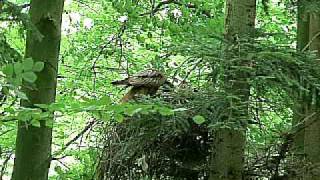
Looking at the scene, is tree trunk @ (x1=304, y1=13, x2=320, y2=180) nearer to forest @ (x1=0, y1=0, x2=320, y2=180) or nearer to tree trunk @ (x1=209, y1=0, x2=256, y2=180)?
forest @ (x1=0, y1=0, x2=320, y2=180)

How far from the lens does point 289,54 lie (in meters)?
2.49

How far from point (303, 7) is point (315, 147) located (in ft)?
2.57

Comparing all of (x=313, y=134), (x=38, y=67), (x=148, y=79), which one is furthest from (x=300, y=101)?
(x=38, y=67)

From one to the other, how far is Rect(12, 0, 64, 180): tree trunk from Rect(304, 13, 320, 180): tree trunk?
1.22 metres

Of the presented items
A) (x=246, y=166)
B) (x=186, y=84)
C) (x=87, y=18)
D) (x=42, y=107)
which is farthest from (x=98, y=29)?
(x=42, y=107)

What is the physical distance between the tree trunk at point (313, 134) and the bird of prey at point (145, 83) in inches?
31.6

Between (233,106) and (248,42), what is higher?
(248,42)

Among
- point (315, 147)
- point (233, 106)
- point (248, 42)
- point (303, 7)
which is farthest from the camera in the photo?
point (315, 147)

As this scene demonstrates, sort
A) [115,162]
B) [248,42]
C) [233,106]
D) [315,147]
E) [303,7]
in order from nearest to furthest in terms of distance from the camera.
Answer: [233,106] → [248,42] → [115,162] → [303,7] → [315,147]

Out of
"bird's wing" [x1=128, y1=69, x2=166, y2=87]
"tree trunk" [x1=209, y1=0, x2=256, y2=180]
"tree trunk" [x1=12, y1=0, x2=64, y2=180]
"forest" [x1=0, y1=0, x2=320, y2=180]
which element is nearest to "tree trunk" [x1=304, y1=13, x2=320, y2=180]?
"forest" [x1=0, y1=0, x2=320, y2=180]

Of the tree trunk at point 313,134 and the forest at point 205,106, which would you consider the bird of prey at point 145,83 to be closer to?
the forest at point 205,106

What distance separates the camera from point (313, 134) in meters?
3.29

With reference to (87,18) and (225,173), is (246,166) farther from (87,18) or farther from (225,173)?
(87,18)

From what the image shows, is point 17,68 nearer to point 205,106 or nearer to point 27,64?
point 27,64
